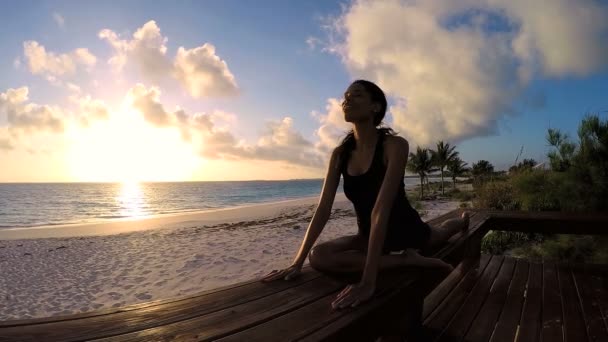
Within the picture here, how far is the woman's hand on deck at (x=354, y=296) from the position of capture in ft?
4.22

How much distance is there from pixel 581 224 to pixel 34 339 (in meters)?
4.81

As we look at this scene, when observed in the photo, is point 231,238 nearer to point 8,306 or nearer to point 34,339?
point 8,306

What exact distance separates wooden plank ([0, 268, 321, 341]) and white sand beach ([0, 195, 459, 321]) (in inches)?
204

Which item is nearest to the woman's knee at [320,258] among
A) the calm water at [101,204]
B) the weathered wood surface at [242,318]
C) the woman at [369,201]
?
the woman at [369,201]

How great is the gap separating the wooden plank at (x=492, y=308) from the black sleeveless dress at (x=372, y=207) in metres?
0.99

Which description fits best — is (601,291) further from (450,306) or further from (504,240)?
(504,240)

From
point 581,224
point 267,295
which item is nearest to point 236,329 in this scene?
point 267,295

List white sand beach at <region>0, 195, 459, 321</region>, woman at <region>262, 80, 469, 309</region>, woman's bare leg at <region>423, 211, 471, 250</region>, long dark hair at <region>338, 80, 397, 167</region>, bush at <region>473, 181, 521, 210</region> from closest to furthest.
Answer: woman at <region>262, 80, 469, 309</region>
long dark hair at <region>338, 80, 397, 167</region>
woman's bare leg at <region>423, 211, 471, 250</region>
white sand beach at <region>0, 195, 459, 321</region>
bush at <region>473, 181, 521, 210</region>

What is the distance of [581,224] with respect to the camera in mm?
3789

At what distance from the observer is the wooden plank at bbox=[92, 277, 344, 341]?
1080 millimetres

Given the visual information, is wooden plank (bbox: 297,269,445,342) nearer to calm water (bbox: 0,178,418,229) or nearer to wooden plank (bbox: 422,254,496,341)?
wooden plank (bbox: 422,254,496,341)

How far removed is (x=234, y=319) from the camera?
3.96ft

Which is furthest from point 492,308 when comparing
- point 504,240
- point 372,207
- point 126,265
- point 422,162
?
point 422,162

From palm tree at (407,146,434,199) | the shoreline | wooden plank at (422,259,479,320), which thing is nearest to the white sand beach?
the shoreline
